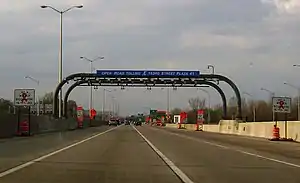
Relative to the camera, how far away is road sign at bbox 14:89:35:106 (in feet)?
177

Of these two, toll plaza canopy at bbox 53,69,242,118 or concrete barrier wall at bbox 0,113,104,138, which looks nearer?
concrete barrier wall at bbox 0,113,104,138

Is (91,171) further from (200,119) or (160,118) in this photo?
(160,118)

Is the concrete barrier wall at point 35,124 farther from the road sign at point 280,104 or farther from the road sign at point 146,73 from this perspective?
the road sign at point 280,104

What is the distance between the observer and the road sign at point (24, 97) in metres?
54.0

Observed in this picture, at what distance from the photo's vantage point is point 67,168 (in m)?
18.2

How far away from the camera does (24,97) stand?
54188 millimetres

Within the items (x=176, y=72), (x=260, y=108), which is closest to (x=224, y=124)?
(x=176, y=72)

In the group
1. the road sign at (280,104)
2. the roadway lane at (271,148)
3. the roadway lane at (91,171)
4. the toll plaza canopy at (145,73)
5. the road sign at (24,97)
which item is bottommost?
the roadway lane at (271,148)

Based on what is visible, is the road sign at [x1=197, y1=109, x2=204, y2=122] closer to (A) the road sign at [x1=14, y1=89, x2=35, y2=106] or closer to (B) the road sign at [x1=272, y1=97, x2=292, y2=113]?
(A) the road sign at [x1=14, y1=89, x2=35, y2=106]

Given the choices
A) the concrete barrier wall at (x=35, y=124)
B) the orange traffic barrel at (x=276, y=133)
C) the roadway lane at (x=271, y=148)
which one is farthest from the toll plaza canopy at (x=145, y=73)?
the roadway lane at (x=271, y=148)

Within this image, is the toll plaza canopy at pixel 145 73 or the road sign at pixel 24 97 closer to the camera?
the road sign at pixel 24 97

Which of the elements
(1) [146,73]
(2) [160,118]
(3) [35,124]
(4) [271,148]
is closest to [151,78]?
(1) [146,73]

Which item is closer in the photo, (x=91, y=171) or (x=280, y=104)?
(x=91, y=171)

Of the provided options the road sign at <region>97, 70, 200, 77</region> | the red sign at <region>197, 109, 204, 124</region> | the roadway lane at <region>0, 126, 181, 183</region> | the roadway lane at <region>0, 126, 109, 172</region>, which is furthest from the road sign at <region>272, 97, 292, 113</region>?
the red sign at <region>197, 109, 204, 124</region>
